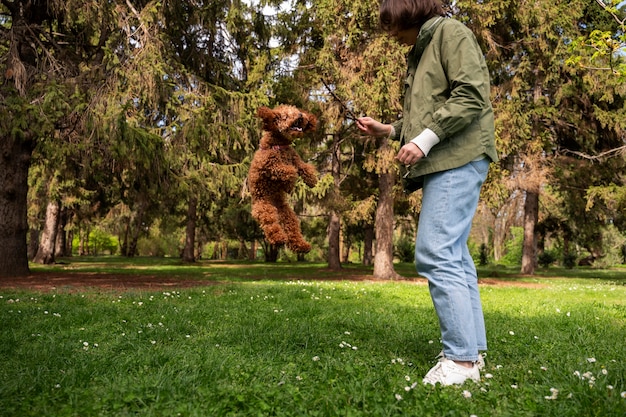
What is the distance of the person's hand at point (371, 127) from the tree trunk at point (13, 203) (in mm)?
10402

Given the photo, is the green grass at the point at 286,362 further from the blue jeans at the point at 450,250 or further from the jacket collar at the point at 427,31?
the jacket collar at the point at 427,31

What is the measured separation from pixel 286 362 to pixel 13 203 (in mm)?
10384

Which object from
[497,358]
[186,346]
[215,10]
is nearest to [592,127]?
[215,10]

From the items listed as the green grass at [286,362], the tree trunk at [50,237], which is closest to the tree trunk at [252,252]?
the tree trunk at [50,237]

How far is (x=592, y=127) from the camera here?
645 inches

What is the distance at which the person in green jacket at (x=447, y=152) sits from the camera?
239 centimetres

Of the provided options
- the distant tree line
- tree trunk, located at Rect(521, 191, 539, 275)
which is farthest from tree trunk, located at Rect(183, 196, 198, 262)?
tree trunk, located at Rect(521, 191, 539, 275)

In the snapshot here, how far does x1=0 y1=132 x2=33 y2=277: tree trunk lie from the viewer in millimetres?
10570

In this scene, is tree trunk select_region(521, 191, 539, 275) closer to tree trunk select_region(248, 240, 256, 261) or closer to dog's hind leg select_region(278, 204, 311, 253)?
dog's hind leg select_region(278, 204, 311, 253)

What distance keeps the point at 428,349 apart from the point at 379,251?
1016 centimetres

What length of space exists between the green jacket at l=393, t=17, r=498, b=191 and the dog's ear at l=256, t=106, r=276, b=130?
2.59ft

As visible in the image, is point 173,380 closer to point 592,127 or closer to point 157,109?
point 157,109

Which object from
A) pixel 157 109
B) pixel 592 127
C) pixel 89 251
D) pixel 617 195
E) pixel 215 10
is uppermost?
pixel 215 10

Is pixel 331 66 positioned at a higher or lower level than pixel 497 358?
higher
